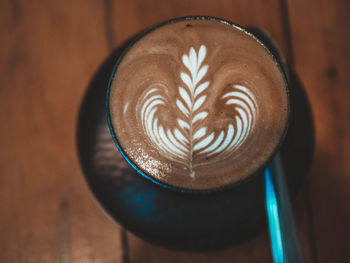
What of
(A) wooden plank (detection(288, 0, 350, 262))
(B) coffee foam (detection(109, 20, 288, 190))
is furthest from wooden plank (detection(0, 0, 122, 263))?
(A) wooden plank (detection(288, 0, 350, 262))

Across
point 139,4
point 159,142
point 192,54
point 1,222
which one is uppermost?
point 139,4

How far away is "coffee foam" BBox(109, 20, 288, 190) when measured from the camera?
1.46ft

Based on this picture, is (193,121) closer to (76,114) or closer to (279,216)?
(279,216)

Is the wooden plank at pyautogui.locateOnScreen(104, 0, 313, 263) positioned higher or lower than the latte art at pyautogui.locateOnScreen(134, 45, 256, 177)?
higher

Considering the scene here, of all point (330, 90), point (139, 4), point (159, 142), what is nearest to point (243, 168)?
point (159, 142)

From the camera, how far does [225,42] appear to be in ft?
1.51

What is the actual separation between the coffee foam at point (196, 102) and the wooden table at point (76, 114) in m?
0.27

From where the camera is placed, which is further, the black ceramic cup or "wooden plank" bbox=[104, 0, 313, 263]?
"wooden plank" bbox=[104, 0, 313, 263]

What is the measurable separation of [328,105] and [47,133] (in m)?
0.62

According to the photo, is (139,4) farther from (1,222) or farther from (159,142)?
(1,222)

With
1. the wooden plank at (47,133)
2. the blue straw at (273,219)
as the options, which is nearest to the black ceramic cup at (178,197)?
the blue straw at (273,219)

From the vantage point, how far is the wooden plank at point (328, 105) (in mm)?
648

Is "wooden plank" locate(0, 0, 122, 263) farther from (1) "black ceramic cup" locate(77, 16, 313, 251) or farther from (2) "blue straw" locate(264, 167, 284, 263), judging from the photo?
(2) "blue straw" locate(264, 167, 284, 263)

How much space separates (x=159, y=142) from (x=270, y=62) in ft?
0.65
